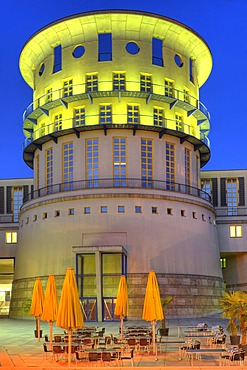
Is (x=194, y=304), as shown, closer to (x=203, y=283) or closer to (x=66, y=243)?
(x=203, y=283)

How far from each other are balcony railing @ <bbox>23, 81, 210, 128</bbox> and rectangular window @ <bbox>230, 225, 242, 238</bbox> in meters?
10.2

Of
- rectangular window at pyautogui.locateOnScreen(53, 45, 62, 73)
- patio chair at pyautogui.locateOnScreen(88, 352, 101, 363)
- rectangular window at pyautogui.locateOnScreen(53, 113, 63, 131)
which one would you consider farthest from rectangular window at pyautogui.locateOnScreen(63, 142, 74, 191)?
patio chair at pyautogui.locateOnScreen(88, 352, 101, 363)

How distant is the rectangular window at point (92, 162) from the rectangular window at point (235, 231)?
46.3 feet

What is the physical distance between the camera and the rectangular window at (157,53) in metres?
45.8

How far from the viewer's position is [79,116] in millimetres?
45062

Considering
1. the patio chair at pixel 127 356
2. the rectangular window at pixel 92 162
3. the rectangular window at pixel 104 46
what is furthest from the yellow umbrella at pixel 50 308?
the rectangular window at pixel 104 46

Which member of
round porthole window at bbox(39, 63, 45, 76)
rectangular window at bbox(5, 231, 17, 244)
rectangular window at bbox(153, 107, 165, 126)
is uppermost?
round porthole window at bbox(39, 63, 45, 76)

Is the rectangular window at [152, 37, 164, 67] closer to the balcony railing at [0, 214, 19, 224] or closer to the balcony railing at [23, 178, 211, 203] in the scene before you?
the balcony railing at [23, 178, 211, 203]

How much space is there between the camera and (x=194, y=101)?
48.4m

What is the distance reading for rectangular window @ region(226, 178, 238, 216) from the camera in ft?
173

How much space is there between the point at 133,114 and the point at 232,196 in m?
14.5

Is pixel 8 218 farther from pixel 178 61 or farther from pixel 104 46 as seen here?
pixel 178 61

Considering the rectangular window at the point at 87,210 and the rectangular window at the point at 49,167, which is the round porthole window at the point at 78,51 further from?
the rectangular window at the point at 87,210

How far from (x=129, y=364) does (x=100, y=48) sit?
31.5m
